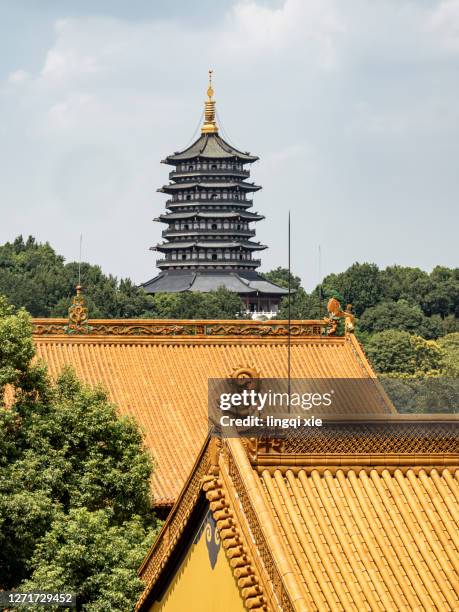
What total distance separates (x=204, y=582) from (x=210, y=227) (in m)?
91.1

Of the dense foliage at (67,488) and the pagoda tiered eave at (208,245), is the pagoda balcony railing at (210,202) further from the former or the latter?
the dense foliage at (67,488)

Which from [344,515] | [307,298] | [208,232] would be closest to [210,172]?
[208,232]

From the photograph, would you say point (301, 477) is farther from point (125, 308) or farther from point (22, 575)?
point (125, 308)

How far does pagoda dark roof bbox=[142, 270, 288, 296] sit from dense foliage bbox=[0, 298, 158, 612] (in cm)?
8129

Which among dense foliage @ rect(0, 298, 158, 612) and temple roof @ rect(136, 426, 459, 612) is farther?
dense foliage @ rect(0, 298, 158, 612)

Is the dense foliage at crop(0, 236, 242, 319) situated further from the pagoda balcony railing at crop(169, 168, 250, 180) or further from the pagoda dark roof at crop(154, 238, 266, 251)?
the pagoda balcony railing at crop(169, 168, 250, 180)

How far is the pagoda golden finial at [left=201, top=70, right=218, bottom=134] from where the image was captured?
9275 centimetres

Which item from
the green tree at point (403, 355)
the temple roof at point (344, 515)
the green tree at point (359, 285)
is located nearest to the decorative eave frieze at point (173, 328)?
the temple roof at point (344, 515)

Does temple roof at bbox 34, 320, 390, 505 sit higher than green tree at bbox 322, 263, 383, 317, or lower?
lower

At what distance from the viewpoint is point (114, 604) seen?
15609mm

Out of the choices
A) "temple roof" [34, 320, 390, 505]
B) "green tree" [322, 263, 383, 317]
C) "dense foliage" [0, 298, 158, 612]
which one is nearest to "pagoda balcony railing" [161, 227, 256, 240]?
"green tree" [322, 263, 383, 317]

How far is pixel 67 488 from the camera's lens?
17.5 metres

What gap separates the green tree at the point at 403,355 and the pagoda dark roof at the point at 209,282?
58.1 feet

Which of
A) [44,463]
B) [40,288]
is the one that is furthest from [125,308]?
[44,463]
